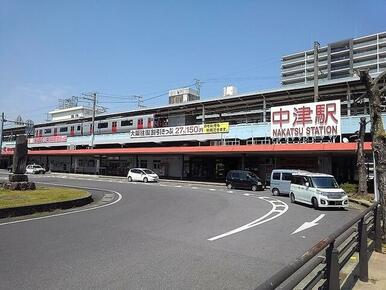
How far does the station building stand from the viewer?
36.2 meters

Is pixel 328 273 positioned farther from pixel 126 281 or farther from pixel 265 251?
pixel 265 251

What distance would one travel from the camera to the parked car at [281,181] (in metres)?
28.3

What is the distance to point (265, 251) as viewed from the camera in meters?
9.07

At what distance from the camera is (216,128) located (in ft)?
152

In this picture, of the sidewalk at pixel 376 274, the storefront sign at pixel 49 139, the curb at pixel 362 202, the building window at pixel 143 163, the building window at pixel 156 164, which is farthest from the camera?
the storefront sign at pixel 49 139

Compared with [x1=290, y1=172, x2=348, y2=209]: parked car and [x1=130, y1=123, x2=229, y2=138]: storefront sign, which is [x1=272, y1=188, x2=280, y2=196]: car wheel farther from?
[x1=130, y1=123, x2=229, y2=138]: storefront sign

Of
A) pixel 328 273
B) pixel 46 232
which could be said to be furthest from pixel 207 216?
pixel 328 273

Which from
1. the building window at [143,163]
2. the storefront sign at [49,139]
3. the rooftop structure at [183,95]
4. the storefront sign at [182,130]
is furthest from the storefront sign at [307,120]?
the storefront sign at [49,139]

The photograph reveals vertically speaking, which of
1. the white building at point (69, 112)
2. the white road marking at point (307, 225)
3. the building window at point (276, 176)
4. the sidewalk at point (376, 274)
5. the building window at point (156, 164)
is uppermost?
the white building at point (69, 112)

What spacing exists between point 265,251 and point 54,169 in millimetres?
75097

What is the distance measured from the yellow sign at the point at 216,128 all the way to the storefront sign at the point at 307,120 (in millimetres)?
7060

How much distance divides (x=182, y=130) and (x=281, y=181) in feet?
78.6

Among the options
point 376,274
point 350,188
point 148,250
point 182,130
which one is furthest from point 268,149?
point 376,274

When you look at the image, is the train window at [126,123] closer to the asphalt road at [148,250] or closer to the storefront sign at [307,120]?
the storefront sign at [307,120]
